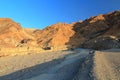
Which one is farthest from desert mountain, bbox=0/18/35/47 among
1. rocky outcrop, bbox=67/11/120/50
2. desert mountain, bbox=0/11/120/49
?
rocky outcrop, bbox=67/11/120/50

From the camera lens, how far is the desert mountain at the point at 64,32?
262ft

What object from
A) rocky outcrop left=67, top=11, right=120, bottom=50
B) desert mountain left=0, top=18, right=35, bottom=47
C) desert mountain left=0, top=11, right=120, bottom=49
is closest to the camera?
desert mountain left=0, top=18, right=35, bottom=47

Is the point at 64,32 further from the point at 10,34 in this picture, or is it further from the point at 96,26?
the point at 10,34

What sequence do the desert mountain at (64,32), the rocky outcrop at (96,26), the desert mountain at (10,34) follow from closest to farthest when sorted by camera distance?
1. the desert mountain at (10,34)
2. the desert mountain at (64,32)
3. the rocky outcrop at (96,26)

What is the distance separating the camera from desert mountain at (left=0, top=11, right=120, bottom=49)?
7994 cm

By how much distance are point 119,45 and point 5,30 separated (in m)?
44.8

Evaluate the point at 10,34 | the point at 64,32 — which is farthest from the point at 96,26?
the point at 10,34

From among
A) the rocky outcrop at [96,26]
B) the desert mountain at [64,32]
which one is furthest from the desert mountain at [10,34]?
the rocky outcrop at [96,26]

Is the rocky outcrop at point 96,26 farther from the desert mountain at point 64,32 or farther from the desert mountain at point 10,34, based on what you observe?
the desert mountain at point 10,34

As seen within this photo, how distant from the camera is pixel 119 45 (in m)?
48.1

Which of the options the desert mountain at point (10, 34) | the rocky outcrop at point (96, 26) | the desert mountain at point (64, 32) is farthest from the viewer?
the rocky outcrop at point (96, 26)

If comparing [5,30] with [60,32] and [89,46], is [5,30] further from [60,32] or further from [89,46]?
[89,46]

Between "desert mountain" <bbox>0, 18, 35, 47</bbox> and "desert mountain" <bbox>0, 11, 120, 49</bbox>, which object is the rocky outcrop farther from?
"desert mountain" <bbox>0, 18, 35, 47</bbox>

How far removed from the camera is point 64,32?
9856cm
